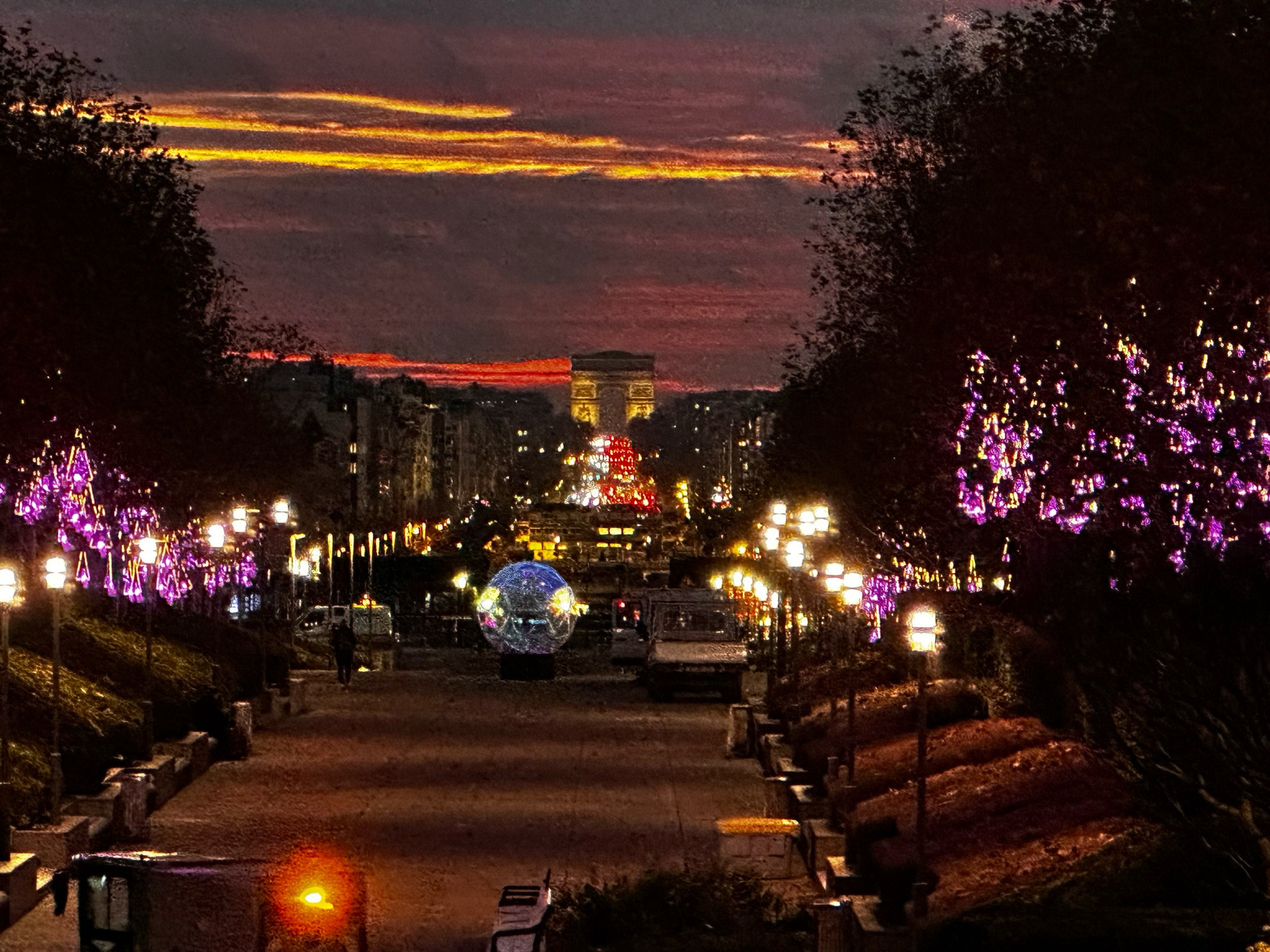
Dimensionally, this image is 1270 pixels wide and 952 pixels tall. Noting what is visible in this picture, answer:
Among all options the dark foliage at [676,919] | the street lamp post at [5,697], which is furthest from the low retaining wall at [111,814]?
the dark foliage at [676,919]

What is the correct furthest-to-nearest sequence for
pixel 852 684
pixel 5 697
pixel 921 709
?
1. pixel 852 684
2. pixel 5 697
3. pixel 921 709

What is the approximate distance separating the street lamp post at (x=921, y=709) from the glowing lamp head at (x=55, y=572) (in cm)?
1028

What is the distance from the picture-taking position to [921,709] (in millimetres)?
25250

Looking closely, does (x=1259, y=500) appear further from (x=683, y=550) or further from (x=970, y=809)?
(x=683, y=550)

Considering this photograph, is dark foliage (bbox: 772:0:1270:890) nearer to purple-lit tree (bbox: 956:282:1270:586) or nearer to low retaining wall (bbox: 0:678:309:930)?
purple-lit tree (bbox: 956:282:1270:586)

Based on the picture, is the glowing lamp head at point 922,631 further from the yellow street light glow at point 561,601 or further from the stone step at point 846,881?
the yellow street light glow at point 561,601

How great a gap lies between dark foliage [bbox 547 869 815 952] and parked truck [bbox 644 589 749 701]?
32544 millimetres

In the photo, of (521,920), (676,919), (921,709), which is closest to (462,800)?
(921,709)

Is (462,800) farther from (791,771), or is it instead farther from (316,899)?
(316,899)

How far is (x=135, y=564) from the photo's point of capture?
59.9 meters

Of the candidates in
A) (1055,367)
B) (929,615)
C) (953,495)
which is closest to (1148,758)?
(929,615)

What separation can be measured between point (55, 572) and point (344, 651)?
91.3ft

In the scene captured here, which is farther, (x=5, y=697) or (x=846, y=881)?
(x=5, y=697)

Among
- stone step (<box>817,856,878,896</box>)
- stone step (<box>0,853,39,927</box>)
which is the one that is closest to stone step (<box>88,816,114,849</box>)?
stone step (<box>0,853,39,927</box>)
